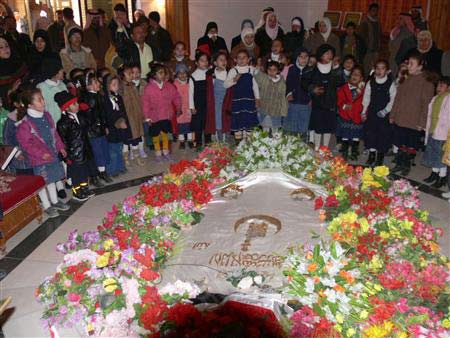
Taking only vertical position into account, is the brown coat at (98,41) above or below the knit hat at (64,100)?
above

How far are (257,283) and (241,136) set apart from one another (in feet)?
15.1

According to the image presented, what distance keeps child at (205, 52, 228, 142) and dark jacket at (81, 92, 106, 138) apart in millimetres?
1916

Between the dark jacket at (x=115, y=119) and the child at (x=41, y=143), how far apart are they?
1.00 m

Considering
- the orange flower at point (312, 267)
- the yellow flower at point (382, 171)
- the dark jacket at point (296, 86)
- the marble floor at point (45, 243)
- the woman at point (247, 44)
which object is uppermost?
the woman at point (247, 44)

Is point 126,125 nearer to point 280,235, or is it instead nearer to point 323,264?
point 280,235

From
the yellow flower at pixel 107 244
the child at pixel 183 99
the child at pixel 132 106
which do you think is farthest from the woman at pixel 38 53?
the yellow flower at pixel 107 244

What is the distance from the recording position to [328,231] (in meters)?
4.24

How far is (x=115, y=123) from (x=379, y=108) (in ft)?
12.2

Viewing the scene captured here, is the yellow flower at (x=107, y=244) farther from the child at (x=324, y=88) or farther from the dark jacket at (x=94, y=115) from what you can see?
the child at (x=324, y=88)

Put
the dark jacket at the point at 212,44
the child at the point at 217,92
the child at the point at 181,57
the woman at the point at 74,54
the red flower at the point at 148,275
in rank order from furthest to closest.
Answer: the dark jacket at the point at 212,44, the child at the point at 181,57, the woman at the point at 74,54, the child at the point at 217,92, the red flower at the point at 148,275

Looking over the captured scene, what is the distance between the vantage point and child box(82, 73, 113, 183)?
6.20 metres

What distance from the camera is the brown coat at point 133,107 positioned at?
690 centimetres

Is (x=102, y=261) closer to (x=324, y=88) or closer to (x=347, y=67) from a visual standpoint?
(x=324, y=88)

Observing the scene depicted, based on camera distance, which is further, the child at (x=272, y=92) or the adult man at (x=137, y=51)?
the adult man at (x=137, y=51)
